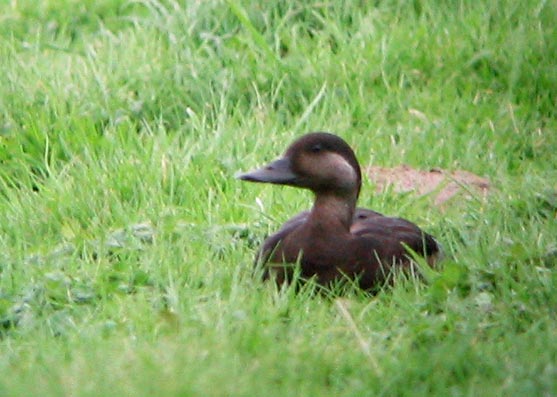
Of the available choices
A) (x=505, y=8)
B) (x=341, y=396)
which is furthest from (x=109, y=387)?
(x=505, y=8)

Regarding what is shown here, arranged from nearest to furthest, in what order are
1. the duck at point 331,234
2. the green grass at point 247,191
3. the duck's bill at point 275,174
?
the green grass at point 247,191 → the duck at point 331,234 → the duck's bill at point 275,174

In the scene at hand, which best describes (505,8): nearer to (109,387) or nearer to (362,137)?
(362,137)

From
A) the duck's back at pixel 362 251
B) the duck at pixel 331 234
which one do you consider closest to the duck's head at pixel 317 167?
the duck at pixel 331 234

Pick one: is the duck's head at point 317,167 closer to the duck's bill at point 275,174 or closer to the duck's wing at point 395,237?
the duck's bill at point 275,174

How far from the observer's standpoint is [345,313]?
4895 millimetres

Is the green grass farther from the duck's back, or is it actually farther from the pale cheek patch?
the pale cheek patch

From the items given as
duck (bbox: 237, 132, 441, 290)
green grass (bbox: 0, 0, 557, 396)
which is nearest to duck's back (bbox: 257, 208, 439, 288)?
duck (bbox: 237, 132, 441, 290)

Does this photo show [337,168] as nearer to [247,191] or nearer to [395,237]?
[395,237]

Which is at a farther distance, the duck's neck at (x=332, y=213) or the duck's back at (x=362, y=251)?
the duck's neck at (x=332, y=213)

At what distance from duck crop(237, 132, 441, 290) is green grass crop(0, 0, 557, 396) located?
148 millimetres

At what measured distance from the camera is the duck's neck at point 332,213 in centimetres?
562

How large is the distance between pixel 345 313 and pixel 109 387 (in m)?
1.15

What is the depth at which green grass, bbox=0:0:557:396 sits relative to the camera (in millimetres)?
4355

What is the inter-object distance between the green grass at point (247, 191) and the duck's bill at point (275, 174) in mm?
373
